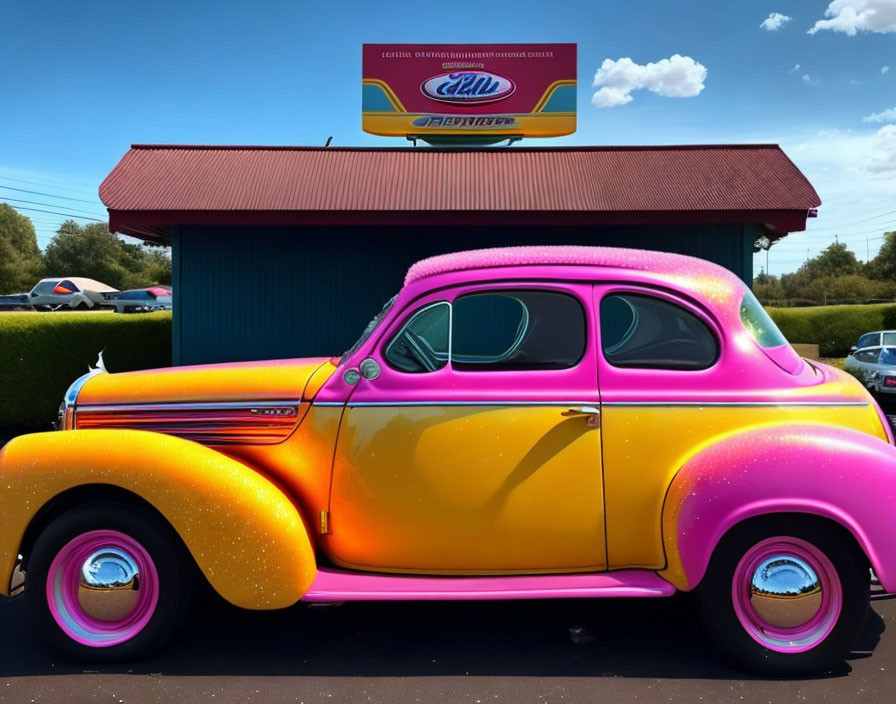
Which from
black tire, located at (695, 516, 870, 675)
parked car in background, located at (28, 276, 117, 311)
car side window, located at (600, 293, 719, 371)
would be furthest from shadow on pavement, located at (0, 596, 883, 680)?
parked car in background, located at (28, 276, 117, 311)

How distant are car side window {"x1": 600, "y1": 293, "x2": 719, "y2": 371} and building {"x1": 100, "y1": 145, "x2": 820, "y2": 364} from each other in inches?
229

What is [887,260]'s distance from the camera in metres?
50.3

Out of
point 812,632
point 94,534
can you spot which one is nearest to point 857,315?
point 812,632

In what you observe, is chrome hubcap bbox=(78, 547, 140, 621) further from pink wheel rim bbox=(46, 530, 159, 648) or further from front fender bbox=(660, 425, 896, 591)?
front fender bbox=(660, 425, 896, 591)

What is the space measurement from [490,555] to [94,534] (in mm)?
1872

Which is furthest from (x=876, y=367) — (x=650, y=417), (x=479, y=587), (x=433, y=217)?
(x=479, y=587)

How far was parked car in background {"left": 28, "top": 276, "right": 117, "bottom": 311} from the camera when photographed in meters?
41.1

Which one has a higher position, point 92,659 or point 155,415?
point 155,415

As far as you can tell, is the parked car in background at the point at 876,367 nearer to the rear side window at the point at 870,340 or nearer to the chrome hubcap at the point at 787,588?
the rear side window at the point at 870,340

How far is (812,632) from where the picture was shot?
329 centimetres

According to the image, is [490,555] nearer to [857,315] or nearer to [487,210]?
[487,210]

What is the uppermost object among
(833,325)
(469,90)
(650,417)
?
(469,90)

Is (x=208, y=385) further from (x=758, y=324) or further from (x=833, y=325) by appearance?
(x=833, y=325)

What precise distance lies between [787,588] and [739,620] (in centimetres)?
26
